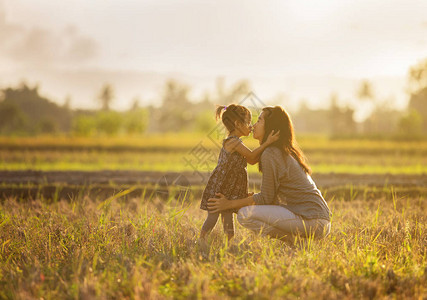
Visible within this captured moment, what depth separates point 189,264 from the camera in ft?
10.6

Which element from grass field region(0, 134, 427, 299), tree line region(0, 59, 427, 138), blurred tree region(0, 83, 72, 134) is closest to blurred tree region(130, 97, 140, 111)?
tree line region(0, 59, 427, 138)

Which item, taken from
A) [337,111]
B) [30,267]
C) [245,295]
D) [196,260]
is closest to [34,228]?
[30,267]

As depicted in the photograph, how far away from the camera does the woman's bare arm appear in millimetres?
4012

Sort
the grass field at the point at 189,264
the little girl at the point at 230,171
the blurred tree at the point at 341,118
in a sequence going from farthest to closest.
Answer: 1. the blurred tree at the point at 341,118
2. the little girl at the point at 230,171
3. the grass field at the point at 189,264

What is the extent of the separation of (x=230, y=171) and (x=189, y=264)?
1271 mm

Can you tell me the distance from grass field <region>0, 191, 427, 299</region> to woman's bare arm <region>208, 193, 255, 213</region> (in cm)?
34

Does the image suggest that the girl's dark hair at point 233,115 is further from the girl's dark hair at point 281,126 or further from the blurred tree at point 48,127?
the blurred tree at point 48,127

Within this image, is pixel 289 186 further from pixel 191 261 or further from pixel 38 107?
pixel 38 107

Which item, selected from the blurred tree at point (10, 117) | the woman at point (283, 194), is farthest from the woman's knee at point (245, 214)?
the blurred tree at point (10, 117)

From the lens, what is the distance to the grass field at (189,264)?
9.55 feet

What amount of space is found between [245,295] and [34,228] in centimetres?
299

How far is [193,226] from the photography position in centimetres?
470

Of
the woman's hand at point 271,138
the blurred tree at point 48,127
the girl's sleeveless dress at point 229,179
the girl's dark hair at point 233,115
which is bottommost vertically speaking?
the blurred tree at point 48,127

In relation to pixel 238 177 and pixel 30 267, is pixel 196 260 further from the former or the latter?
pixel 30 267
